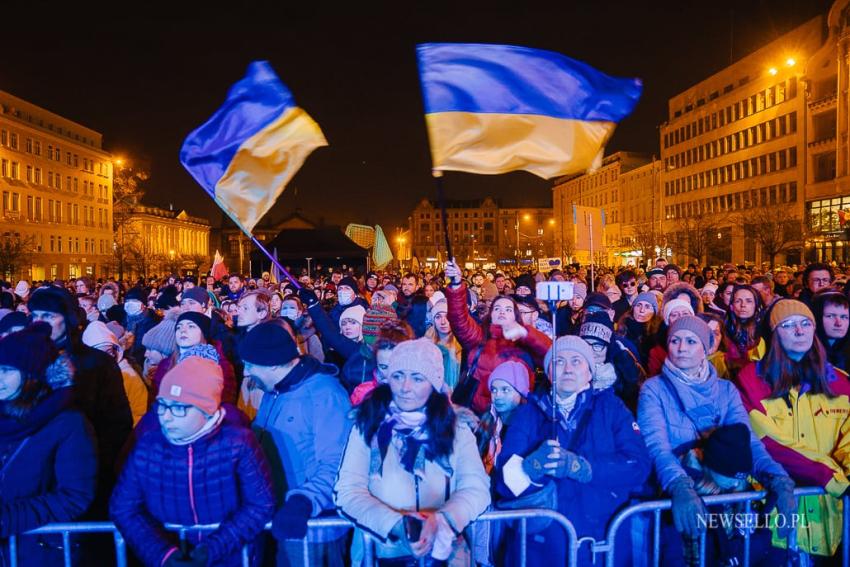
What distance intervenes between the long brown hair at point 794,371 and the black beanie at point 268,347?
3107 mm

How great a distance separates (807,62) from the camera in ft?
171

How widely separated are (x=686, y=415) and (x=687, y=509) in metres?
0.70

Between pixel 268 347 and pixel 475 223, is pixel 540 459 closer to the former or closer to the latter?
pixel 268 347

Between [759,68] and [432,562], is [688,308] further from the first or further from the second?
[759,68]

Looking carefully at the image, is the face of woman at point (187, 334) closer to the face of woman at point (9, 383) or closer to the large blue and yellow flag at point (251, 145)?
the large blue and yellow flag at point (251, 145)

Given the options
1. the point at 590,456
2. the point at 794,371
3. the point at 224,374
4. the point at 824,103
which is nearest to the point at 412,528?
the point at 590,456

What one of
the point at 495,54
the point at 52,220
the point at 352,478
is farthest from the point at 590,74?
the point at 52,220

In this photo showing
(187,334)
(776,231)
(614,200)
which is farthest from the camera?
(614,200)

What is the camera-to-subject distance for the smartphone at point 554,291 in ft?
12.1

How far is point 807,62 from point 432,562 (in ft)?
197

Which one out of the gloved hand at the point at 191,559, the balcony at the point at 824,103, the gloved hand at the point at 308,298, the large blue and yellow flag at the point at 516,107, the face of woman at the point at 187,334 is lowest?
the gloved hand at the point at 191,559

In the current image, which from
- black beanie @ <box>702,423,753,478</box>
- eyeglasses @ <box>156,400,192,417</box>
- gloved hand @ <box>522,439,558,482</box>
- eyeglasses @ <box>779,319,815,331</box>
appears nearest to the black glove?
gloved hand @ <box>522,439,558,482</box>

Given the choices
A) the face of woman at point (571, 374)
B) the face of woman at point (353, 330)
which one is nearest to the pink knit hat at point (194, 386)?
the face of woman at point (571, 374)

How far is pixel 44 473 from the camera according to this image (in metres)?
3.63
